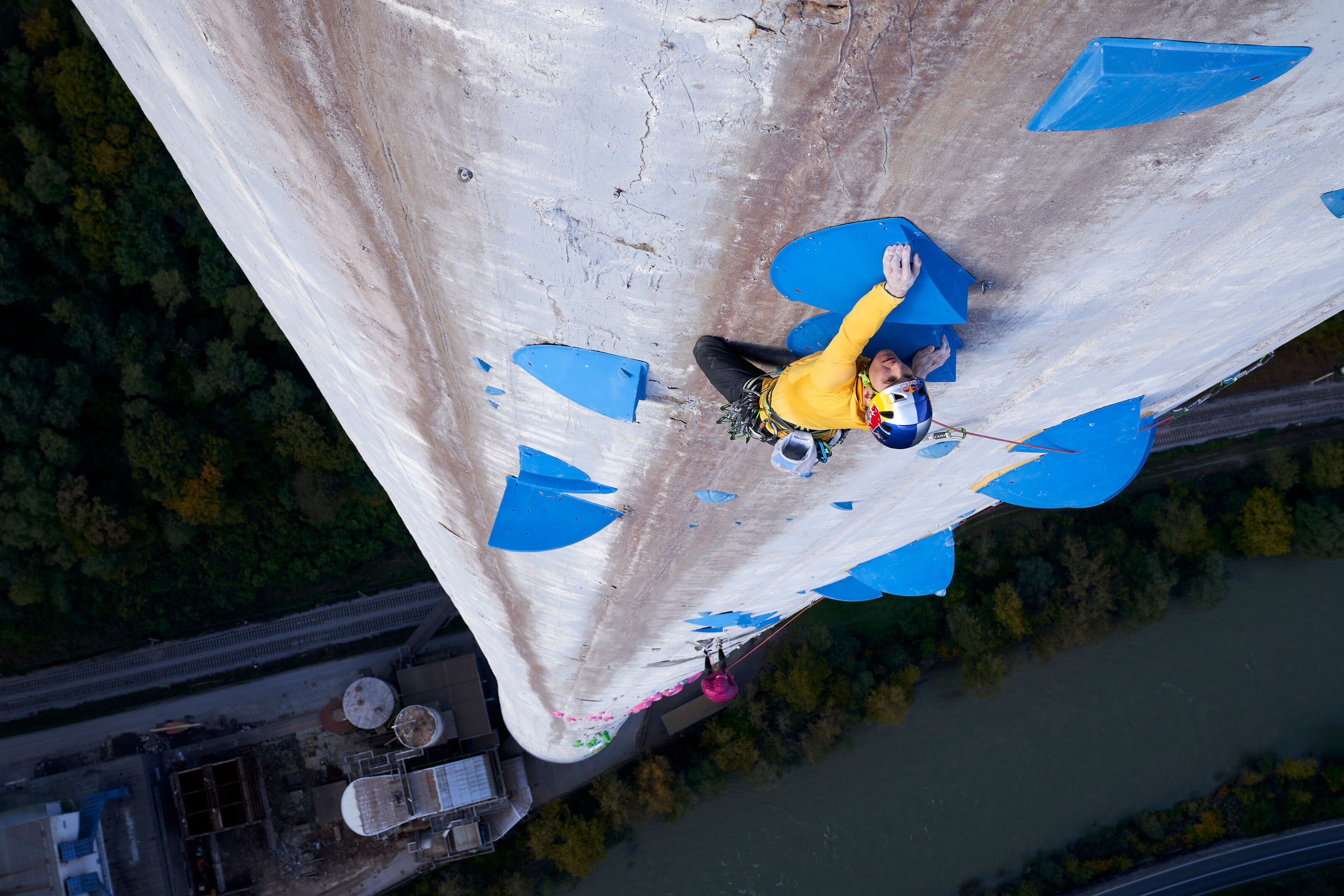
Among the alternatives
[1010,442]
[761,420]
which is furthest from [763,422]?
[1010,442]

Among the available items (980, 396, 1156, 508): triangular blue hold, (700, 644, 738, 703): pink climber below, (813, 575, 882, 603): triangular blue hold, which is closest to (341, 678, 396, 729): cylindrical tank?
(700, 644, 738, 703): pink climber below

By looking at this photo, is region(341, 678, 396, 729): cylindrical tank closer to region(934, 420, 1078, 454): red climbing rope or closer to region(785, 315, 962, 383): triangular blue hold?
region(934, 420, 1078, 454): red climbing rope

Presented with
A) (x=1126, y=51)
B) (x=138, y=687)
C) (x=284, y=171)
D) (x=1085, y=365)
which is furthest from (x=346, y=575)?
(x=1126, y=51)

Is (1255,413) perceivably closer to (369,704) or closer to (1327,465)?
(1327,465)

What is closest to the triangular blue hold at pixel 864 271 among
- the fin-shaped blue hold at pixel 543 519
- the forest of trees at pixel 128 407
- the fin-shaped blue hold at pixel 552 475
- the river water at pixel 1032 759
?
the fin-shaped blue hold at pixel 552 475

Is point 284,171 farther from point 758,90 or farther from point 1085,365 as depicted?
point 1085,365

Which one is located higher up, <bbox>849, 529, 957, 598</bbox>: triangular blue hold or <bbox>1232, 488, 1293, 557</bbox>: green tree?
<bbox>849, 529, 957, 598</bbox>: triangular blue hold

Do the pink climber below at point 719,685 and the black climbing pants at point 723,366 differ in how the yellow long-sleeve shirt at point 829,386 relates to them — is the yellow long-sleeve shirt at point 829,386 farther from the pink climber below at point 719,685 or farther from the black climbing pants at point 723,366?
the pink climber below at point 719,685
